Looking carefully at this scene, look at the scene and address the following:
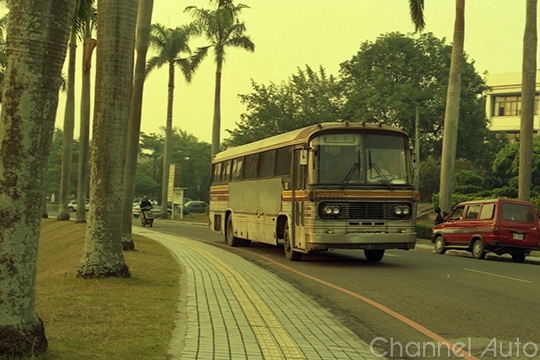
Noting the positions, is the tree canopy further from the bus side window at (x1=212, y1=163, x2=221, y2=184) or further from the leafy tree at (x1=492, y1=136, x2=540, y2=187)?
the bus side window at (x1=212, y1=163, x2=221, y2=184)

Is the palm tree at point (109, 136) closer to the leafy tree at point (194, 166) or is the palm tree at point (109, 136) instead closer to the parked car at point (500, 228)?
the parked car at point (500, 228)

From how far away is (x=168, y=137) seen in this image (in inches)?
2426

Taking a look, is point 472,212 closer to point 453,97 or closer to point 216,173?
point 453,97

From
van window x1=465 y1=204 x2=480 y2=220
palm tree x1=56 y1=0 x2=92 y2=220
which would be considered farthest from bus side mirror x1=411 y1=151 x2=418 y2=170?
palm tree x1=56 y1=0 x2=92 y2=220

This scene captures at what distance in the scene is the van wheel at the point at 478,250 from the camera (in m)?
24.2

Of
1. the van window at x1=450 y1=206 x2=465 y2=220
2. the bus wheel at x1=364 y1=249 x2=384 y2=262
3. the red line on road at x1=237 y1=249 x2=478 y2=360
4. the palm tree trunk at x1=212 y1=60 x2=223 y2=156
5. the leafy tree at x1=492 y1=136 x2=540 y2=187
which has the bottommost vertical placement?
the red line on road at x1=237 y1=249 x2=478 y2=360

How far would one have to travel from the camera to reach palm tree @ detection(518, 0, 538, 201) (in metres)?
29.5

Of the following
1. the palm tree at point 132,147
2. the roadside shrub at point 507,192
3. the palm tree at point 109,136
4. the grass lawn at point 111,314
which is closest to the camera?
the grass lawn at point 111,314

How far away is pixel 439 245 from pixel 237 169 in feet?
27.5

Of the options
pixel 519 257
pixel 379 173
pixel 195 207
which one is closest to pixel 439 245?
pixel 519 257

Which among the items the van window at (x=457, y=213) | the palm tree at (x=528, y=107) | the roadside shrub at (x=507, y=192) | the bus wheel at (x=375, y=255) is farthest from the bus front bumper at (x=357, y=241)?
the roadside shrub at (x=507, y=192)

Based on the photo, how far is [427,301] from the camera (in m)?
12.4

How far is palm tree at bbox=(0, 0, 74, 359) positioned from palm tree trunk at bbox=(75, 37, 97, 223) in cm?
2960

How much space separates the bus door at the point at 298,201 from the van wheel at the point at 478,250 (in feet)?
26.1
